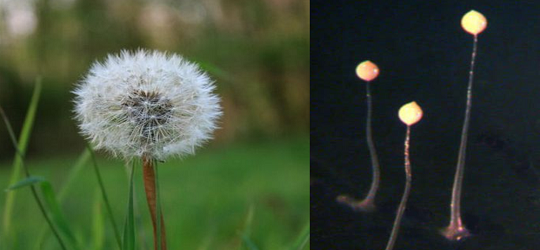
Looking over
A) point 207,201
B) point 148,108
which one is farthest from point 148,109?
point 207,201

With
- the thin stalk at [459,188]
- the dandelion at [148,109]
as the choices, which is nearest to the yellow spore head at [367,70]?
the thin stalk at [459,188]

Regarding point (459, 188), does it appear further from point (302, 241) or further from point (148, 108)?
point (148, 108)

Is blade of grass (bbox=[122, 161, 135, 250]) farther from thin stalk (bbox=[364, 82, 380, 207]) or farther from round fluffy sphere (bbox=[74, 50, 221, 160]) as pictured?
thin stalk (bbox=[364, 82, 380, 207])

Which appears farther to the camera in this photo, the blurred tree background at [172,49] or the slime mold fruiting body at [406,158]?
the blurred tree background at [172,49]

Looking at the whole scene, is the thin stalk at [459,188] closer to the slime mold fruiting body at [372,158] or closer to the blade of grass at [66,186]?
the slime mold fruiting body at [372,158]

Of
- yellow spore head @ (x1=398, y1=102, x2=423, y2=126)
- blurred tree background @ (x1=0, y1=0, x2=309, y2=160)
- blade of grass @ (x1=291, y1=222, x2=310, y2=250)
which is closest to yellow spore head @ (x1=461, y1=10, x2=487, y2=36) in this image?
yellow spore head @ (x1=398, y1=102, x2=423, y2=126)
